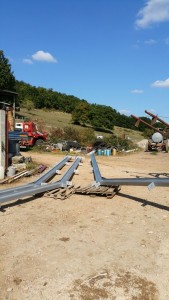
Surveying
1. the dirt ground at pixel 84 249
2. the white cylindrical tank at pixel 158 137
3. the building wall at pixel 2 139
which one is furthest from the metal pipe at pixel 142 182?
the building wall at pixel 2 139

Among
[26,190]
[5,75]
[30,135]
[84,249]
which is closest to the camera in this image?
[84,249]

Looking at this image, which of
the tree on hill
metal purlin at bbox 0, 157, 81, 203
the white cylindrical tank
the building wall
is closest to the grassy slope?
the tree on hill

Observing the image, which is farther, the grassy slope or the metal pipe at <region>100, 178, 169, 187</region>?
the grassy slope

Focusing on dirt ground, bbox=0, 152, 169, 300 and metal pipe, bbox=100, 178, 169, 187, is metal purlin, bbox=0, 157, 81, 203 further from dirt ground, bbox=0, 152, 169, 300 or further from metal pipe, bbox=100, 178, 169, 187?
metal pipe, bbox=100, 178, 169, 187

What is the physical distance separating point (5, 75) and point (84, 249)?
133 feet

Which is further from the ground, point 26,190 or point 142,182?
point 142,182

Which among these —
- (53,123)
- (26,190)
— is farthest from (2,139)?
(53,123)

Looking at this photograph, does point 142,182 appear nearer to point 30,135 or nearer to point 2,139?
point 2,139

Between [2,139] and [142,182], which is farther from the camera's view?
[2,139]

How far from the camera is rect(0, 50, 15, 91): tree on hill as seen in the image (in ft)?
139

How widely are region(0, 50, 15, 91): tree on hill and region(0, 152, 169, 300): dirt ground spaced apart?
3686cm

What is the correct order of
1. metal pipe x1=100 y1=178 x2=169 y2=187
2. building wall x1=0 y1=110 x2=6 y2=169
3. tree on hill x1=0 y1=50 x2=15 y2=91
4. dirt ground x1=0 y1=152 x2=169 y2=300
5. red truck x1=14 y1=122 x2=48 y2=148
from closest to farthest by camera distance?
dirt ground x1=0 y1=152 x2=169 y2=300 → metal pipe x1=100 y1=178 x2=169 y2=187 → building wall x1=0 y1=110 x2=6 y2=169 → red truck x1=14 y1=122 x2=48 y2=148 → tree on hill x1=0 y1=50 x2=15 y2=91

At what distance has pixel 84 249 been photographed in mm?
5250

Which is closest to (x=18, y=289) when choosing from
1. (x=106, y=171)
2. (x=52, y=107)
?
(x=106, y=171)
